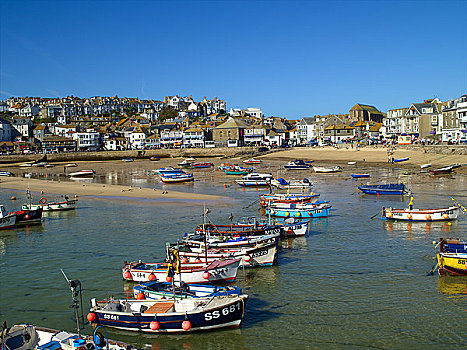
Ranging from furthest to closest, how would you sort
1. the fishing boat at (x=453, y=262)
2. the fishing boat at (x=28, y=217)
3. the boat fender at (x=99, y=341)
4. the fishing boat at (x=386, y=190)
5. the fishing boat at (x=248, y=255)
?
the fishing boat at (x=386, y=190) → the fishing boat at (x=28, y=217) → the fishing boat at (x=248, y=255) → the fishing boat at (x=453, y=262) → the boat fender at (x=99, y=341)

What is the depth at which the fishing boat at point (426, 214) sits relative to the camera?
31547 millimetres

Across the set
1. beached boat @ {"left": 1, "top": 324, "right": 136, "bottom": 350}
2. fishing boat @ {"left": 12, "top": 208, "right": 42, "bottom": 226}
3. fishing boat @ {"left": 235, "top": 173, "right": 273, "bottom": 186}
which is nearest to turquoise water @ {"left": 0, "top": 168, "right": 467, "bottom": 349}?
fishing boat @ {"left": 12, "top": 208, "right": 42, "bottom": 226}

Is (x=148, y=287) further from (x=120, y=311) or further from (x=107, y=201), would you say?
(x=107, y=201)

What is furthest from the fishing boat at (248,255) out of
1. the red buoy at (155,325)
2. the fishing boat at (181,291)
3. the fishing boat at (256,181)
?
the fishing boat at (256,181)

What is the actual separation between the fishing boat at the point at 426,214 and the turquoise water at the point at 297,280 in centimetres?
90

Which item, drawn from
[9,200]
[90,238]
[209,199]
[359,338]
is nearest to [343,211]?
[209,199]

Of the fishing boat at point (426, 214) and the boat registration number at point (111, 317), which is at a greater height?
the fishing boat at point (426, 214)

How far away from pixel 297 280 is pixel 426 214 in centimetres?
1579

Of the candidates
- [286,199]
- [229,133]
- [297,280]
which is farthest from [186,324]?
[229,133]

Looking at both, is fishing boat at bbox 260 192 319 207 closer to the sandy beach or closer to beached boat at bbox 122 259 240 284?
the sandy beach

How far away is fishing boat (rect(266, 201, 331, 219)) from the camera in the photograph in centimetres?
3441

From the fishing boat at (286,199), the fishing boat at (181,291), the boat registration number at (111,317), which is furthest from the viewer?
the fishing boat at (286,199)

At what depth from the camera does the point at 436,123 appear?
97938 mm

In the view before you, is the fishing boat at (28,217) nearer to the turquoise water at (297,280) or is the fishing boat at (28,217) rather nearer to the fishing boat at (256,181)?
the turquoise water at (297,280)
